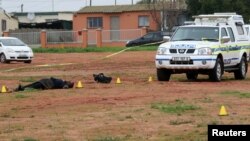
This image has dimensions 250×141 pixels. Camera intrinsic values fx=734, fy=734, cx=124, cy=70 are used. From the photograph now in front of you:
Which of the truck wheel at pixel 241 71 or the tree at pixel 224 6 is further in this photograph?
the tree at pixel 224 6

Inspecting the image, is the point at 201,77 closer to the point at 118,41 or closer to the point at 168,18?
the point at 118,41

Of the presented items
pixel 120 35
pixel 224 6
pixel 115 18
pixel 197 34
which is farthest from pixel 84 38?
pixel 197 34

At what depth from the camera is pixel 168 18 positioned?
71500 mm

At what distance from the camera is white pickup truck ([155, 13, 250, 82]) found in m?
21.0

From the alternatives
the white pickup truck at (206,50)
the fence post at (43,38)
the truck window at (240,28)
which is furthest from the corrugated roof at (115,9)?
the white pickup truck at (206,50)

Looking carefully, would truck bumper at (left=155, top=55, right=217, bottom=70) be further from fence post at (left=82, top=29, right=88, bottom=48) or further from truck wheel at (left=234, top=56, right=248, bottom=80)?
fence post at (left=82, top=29, right=88, bottom=48)

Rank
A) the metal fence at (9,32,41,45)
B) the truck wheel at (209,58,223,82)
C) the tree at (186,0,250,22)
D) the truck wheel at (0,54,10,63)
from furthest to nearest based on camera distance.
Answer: the tree at (186,0,250,22)
the metal fence at (9,32,41,45)
the truck wheel at (0,54,10,63)
the truck wheel at (209,58,223,82)

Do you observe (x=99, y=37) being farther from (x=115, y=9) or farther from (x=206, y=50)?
(x=206, y=50)

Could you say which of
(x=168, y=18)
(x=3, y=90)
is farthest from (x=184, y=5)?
(x=3, y=90)

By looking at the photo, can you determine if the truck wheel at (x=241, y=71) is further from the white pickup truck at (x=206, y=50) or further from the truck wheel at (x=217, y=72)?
the truck wheel at (x=217, y=72)

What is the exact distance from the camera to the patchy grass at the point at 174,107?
44.3 feet

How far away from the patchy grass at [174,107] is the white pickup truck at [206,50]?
6473 mm

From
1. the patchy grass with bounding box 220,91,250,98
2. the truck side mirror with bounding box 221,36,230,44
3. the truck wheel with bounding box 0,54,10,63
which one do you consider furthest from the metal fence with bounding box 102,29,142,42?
the patchy grass with bounding box 220,91,250,98

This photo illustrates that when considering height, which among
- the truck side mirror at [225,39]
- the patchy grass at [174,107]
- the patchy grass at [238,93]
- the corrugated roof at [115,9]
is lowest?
the patchy grass at [238,93]
